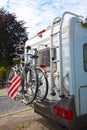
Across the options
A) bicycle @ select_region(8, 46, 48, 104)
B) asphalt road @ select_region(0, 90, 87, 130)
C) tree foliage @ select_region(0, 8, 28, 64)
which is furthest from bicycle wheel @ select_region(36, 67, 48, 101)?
tree foliage @ select_region(0, 8, 28, 64)

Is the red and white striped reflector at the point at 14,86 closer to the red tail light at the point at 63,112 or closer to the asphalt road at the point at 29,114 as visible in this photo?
the asphalt road at the point at 29,114

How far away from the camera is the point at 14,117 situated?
20.2 feet

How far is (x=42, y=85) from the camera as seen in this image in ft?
14.7

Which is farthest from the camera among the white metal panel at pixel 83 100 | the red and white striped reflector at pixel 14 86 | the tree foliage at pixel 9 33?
the tree foliage at pixel 9 33

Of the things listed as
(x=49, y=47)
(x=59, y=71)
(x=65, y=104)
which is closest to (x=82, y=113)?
(x=65, y=104)

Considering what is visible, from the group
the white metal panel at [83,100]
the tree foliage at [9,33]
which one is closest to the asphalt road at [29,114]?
the white metal panel at [83,100]

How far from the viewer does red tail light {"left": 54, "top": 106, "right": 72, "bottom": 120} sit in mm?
3841

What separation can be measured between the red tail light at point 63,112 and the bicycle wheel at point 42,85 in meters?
0.40

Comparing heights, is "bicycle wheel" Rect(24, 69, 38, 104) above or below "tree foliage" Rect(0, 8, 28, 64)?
below

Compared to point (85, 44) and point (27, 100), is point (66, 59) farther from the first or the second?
point (27, 100)

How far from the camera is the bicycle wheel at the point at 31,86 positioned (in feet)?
14.6

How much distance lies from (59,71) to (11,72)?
1886 mm

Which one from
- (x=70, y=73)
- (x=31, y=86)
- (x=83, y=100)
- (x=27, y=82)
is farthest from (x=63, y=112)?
(x=27, y=82)

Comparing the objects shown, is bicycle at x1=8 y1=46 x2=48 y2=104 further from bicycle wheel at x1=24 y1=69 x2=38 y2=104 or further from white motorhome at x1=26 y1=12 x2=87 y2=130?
white motorhome at x1=26 y1=12 x2=87 y2=130
